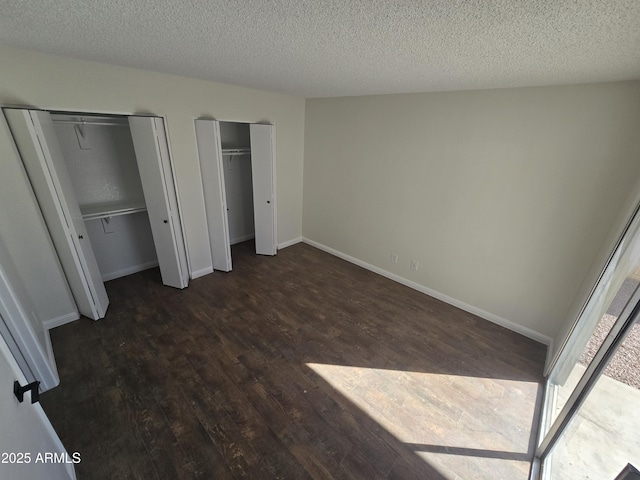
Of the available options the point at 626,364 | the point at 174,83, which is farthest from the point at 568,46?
the point at 174,83

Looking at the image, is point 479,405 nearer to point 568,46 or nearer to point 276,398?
point 276,398

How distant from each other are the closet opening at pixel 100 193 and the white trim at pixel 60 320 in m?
0.09

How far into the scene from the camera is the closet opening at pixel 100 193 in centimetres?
214

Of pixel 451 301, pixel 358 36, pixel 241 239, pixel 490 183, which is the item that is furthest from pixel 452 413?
pixel 241 239

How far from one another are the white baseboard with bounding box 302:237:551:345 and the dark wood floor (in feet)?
0.29

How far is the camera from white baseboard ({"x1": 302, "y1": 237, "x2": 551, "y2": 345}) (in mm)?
2684

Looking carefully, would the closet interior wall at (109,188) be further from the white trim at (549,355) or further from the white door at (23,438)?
the white trim at (549,355)

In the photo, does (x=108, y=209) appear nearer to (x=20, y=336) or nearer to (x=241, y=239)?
(x=20, y=336)

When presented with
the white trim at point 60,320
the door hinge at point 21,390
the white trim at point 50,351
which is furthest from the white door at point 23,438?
the white trim at point 60,320

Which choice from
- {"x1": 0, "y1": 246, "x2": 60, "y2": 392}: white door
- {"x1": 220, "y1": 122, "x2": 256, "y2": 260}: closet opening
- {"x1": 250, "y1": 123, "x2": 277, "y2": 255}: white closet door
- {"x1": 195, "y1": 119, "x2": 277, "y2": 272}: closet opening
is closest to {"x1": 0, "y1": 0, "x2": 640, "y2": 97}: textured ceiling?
{"x1": 195, "y1": 119, "x2": 277, "y2": 272}: closet opening

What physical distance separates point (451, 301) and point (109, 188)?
170 inches

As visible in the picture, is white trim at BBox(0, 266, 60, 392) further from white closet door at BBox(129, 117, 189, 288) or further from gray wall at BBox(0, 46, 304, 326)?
white closet door at BBox(129, 117, 189, 288)

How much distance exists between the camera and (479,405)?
1994 mm

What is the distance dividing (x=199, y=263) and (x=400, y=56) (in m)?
3.21
